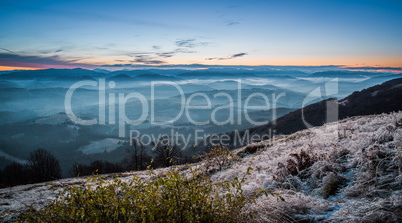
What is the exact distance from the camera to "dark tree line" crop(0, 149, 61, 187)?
48125mm

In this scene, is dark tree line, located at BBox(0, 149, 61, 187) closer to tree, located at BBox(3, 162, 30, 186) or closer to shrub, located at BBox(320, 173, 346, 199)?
tree, located at BBox(3, 162, 30, 186)

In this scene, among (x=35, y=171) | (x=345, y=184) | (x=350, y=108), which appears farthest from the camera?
(x=350, y=108)

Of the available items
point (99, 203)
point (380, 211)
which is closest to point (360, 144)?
point (380, 211)

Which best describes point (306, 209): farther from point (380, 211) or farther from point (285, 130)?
point (285, 130)

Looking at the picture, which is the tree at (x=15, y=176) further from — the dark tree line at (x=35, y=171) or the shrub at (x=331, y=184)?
the shrub at (x=331, y=184)

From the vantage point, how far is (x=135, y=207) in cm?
326

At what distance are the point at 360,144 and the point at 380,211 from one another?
3087 millimetres

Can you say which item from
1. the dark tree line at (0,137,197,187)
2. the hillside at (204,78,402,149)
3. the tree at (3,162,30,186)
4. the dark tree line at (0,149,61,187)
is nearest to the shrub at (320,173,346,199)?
the dark tree line at (0,137,197,187)

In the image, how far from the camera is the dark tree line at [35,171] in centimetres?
4812

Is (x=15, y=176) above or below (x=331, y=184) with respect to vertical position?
below

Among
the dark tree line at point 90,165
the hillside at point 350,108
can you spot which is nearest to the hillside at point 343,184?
the dark tree line at point 90,165

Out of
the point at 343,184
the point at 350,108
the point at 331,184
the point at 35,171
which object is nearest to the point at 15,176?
the point at 35,171

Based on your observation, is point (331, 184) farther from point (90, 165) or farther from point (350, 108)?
point (350, 108)

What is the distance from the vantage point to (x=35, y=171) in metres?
49.8
